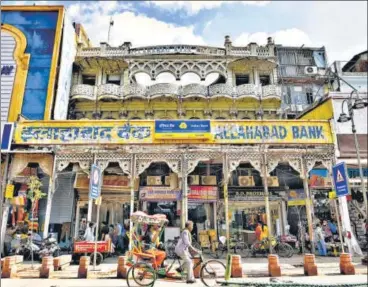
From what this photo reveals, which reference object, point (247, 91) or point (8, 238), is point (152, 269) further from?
point (247, 91)

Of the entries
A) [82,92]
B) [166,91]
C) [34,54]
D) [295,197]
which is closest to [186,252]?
[295,197]

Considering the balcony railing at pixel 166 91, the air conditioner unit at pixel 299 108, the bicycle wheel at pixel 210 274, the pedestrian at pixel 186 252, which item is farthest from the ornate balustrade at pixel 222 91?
the pedestrian at pixel 186 252

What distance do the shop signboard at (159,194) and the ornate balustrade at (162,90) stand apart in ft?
20.9

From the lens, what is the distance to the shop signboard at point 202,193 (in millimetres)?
17422

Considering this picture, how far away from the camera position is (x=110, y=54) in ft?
70.9

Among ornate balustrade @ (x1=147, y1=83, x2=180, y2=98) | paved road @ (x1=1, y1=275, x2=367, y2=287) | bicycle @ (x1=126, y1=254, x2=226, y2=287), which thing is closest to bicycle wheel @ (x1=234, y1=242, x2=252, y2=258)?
paved road @ (x1=1, y1=275, x2=367, y2=287)

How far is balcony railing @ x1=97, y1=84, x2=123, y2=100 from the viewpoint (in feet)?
66.3

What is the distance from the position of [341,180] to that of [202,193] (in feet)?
→ 26.2

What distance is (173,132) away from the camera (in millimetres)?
14375

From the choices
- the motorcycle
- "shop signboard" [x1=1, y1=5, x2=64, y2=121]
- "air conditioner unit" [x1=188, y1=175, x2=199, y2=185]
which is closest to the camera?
the motorcycle

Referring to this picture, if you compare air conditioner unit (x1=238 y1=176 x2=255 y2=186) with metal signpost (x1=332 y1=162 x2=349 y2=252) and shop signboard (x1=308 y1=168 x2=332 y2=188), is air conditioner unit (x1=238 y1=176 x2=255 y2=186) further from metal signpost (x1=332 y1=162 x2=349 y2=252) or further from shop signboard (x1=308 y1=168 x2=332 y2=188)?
metal signpost (x1=332 y1=162 x2=349 y2=252)

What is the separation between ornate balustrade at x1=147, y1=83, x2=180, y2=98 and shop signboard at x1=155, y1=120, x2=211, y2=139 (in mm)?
6092

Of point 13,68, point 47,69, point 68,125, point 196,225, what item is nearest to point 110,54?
point 47,69

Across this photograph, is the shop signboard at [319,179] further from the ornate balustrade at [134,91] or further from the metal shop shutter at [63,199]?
the metal shop shutter at [63,199]
